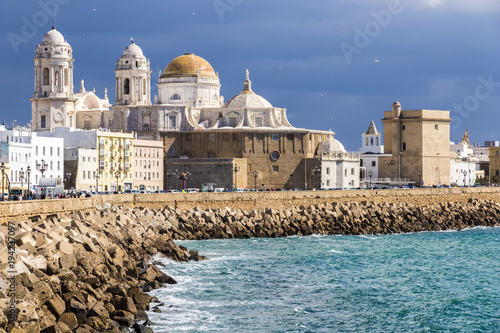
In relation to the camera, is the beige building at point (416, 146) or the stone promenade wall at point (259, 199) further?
the beige building at point (416, 146)

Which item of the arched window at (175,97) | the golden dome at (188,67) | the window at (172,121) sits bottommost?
the window at (172,121)

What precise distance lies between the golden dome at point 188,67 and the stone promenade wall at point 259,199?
1311 inches

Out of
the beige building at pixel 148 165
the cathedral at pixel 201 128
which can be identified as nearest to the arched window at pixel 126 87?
the cathedral at pixel 201 128

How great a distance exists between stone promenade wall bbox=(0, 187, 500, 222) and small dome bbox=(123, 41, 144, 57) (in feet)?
115

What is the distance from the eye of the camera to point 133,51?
91.4m

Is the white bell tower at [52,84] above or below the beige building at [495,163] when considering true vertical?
above

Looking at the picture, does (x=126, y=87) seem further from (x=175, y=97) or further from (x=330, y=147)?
(x=330, y=147)

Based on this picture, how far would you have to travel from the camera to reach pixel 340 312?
28281 millimetres

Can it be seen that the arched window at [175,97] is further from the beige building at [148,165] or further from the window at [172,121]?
the beige building at [148,165]

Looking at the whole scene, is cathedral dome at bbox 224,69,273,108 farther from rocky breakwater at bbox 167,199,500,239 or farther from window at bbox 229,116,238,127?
rocky breakwater at bbox 167,199,500,239

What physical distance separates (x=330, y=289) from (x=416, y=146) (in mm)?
66100

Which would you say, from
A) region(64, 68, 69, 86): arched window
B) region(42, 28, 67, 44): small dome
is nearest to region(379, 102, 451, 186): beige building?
region(64, 68, 69, 86): arched window

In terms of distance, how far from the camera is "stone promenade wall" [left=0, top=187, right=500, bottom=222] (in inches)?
1751

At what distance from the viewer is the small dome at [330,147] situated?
3403 inches
